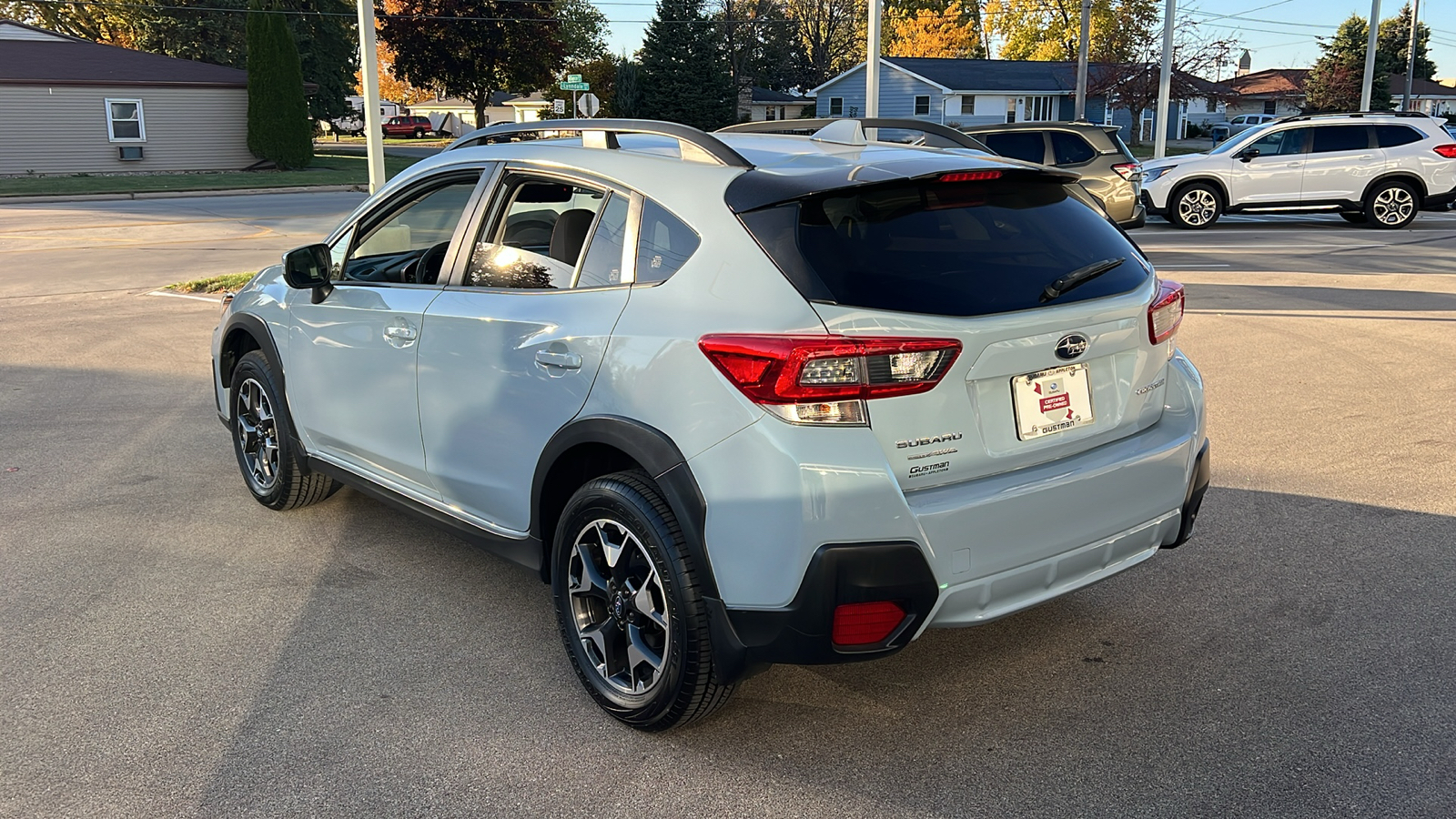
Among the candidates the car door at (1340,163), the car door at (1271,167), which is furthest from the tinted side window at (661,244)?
the car door at (1340,163)

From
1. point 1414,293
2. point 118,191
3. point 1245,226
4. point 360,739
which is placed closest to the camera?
point 360,739

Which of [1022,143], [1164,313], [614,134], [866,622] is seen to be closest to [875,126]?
[614,134]

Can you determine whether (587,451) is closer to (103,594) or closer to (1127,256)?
(1127,256)

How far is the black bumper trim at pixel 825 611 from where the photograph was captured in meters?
2.98

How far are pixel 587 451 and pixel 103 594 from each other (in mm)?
2315

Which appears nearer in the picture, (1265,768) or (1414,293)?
(1265,768)

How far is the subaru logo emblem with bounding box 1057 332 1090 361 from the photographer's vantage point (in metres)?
3.31

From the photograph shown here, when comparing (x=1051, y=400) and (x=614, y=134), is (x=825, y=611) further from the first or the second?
(x=614, y=134)

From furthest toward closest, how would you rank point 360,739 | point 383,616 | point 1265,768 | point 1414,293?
point 1414,293 → point 383,616 → point 360,739 → point 1265,768

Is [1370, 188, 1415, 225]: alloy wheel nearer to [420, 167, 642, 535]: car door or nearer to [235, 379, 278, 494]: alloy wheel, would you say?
[235, 379, 278, 494]: alloy wheel

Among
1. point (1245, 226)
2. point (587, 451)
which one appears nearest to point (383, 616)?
point (587, 451)

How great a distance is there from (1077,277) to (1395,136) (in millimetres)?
19118

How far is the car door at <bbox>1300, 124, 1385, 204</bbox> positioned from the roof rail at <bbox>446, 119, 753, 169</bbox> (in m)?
18.6

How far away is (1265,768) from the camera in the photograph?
3268 mm
